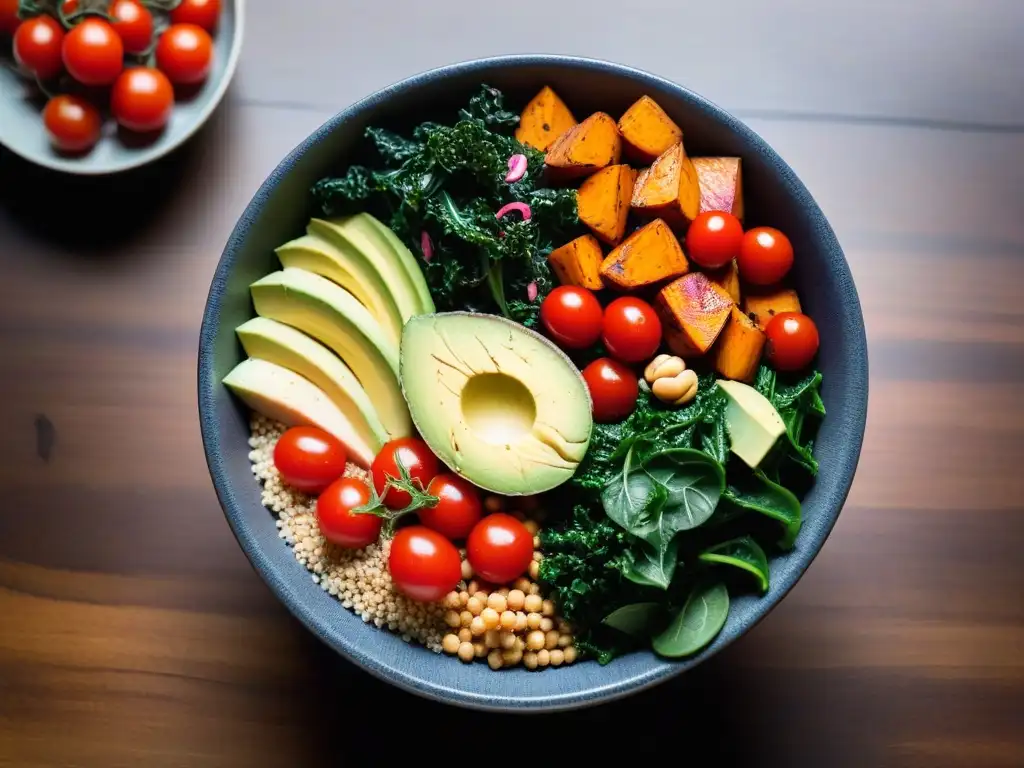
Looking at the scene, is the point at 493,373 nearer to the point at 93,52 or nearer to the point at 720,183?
the point at 720,183

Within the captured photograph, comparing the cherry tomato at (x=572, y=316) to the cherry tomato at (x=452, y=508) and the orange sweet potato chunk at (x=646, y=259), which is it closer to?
the orange sweet potato chunk at (x=646, y=259)

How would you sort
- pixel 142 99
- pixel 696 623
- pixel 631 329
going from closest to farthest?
pixel 696 623, pixel 631 329, pixel 142 99

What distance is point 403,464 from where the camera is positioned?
1501mm

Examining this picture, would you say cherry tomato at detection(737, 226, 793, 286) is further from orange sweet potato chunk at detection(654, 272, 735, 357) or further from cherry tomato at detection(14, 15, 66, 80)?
cherry tomato at detection(14, 15, 66, 80)

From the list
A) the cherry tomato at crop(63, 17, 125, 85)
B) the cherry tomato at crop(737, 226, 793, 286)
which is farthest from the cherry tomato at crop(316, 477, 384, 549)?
the cherry tomato at crop(63, 17, 125, 85)

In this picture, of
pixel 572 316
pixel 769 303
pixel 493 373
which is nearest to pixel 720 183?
pixel 769 303

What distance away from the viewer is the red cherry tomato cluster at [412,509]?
4.75 ft

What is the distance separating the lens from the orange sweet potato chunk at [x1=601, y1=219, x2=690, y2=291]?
1.52m

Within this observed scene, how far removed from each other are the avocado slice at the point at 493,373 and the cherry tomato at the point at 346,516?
0.14 metres

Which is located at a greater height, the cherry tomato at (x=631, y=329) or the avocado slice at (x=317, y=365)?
the cherry tomato at (x=631, y=329)

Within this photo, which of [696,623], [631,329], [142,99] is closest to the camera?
[696,623]

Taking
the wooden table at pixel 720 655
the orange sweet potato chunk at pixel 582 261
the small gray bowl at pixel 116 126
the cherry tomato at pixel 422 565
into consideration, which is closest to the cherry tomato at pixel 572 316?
the orange sweet potato chunk at pixel 582 261

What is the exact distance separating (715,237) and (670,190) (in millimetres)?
107

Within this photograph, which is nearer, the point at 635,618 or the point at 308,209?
the point at 635,618
